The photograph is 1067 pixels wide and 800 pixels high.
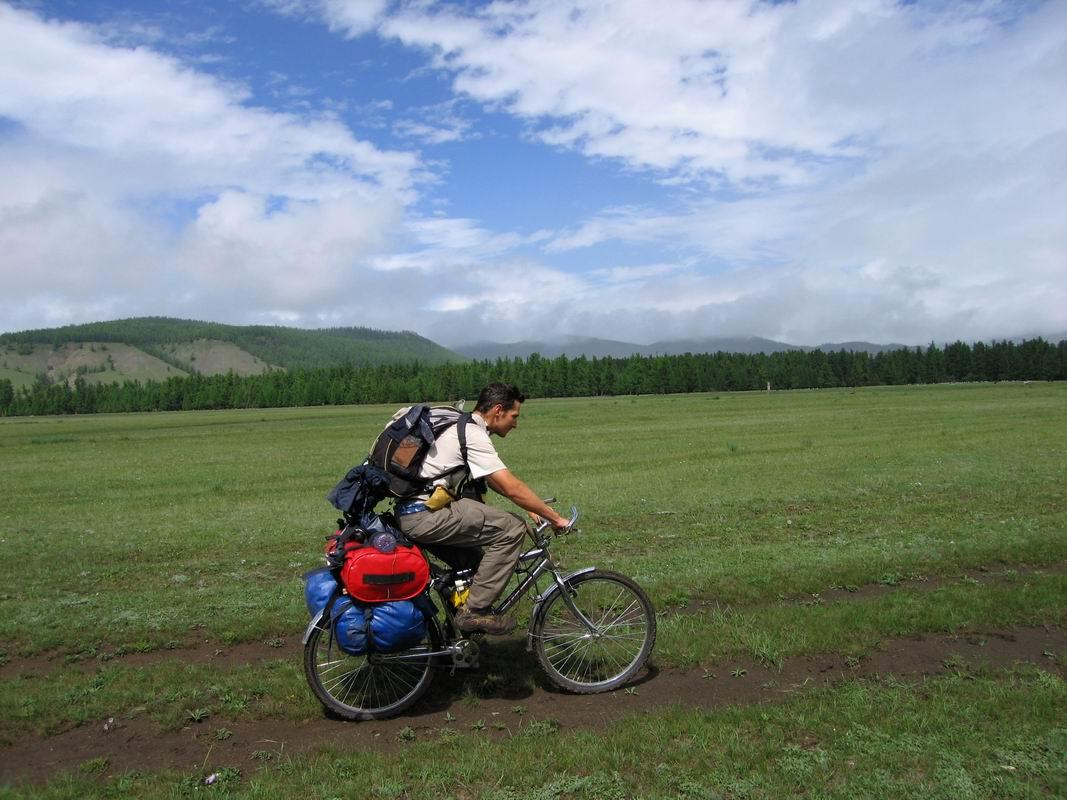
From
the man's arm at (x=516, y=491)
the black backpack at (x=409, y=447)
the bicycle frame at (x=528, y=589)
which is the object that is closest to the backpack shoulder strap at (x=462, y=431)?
the black backpack at (x=409, y=447)

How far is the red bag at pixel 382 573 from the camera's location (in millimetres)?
5719

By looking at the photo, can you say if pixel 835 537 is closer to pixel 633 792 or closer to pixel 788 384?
pixel 633 792

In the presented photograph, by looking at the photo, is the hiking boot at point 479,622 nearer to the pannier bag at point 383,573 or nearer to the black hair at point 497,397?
the pannier bag at point 383,573

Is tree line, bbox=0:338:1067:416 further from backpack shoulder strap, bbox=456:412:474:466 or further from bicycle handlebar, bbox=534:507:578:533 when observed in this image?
backpack shoulder strap, bbox=456:412:474:466

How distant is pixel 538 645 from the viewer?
20.5ft

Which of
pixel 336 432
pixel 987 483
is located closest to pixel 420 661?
pixel 987 483

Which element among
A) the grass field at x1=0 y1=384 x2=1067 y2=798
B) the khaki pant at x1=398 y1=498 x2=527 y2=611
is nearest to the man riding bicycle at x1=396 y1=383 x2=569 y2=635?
the khaki pant at x1=398 y1=498 x2=527 y2=611

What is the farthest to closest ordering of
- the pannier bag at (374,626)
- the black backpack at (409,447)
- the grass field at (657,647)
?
1. the black backpack at (409,447)
2. the pannier bag at (374,626)
3. the grass field at (657,647)

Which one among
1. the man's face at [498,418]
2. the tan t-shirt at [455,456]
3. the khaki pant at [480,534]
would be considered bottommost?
the khaki pant at [480,534]

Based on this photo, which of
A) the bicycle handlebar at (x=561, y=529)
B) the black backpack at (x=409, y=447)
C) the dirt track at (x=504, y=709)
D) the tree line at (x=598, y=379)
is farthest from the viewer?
the tree line at (x=598, y=379)

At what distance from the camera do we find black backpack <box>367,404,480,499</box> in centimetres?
582

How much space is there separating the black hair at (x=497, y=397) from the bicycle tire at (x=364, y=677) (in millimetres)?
1765

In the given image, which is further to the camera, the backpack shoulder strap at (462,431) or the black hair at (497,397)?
the black hair at (497,397)

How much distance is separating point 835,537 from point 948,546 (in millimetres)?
1632
